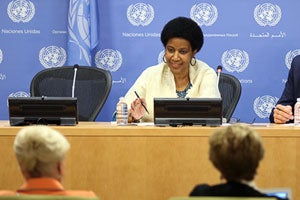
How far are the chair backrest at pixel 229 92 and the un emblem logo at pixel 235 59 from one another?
1.17 meters

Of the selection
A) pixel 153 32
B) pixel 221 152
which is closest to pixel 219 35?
pixel 153 32

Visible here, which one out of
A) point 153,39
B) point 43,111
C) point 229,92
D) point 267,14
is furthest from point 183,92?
point 267,14

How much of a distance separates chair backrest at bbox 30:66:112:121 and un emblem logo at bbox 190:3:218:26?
148 centimetres

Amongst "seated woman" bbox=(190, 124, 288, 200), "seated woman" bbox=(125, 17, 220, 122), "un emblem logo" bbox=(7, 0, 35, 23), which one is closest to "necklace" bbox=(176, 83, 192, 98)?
"seated woman" bbox=(125, 17, 220, 122)

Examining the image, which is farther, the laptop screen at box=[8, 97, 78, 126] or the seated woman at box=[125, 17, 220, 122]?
the seated woman at box=[125, 17, 220, 122]

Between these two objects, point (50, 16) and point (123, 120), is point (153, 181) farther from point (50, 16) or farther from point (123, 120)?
point (50, 16)

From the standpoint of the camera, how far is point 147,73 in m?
4.79

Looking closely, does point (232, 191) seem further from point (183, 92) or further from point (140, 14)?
point (140, 14)

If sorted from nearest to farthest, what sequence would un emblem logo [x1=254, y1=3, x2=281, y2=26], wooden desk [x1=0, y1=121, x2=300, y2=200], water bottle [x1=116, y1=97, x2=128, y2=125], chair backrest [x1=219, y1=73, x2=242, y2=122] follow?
wooden desk [x1=0, y1=121, x2=300, y2=200] → water bottle [x1=116, y1=97, x2=128, y2=125] → chair backrest [x1=219, y1=73, x2=242, y2=122] → un emblem logo [x1=254, y1=3, x2=281, y2=26]

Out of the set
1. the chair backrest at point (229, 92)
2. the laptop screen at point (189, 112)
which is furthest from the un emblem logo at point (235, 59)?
the laptop screen at point (189, 112)

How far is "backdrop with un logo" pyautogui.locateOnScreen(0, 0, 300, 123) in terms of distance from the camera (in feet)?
→ 20.8

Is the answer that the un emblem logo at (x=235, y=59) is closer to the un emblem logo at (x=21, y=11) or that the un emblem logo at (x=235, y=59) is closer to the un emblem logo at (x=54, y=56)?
the un emblem logo at (x=54, y=56)

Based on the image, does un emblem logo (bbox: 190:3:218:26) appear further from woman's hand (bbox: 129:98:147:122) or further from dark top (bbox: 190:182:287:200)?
dark top (bbox: 190:182:287:200)

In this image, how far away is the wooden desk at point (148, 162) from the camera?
11.7 feet
